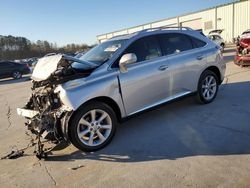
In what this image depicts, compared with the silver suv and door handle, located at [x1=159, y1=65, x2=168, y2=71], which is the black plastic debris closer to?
the silver suv

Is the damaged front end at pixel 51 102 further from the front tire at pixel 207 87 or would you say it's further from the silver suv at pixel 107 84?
the front tire at pixel 207 87

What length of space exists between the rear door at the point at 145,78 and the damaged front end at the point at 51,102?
0.71m

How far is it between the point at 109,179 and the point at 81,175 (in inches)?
17.0

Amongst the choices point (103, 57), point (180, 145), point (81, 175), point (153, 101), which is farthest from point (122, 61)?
point (81, 175)

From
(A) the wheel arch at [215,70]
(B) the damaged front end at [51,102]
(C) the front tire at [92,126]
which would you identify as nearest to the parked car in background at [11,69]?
(B) the damaged front end at [51,102]

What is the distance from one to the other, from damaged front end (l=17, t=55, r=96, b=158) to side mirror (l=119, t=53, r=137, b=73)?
483 millimetres

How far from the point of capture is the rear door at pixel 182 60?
17.6 ft

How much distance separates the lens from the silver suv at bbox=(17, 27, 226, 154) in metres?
4.12

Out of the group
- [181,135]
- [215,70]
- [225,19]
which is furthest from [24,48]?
[181,135]

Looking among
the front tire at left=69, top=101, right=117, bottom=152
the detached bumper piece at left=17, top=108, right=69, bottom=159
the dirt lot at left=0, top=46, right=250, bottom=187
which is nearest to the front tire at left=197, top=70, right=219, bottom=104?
the dirt lot at left=0, top=46, right=250, bottom=187

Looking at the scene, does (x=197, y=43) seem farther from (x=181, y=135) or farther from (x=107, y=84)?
(x=107, y=84)

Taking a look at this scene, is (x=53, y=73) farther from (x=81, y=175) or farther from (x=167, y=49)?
(x=167, y=49)

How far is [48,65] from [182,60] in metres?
2.68

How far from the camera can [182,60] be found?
216 inches
